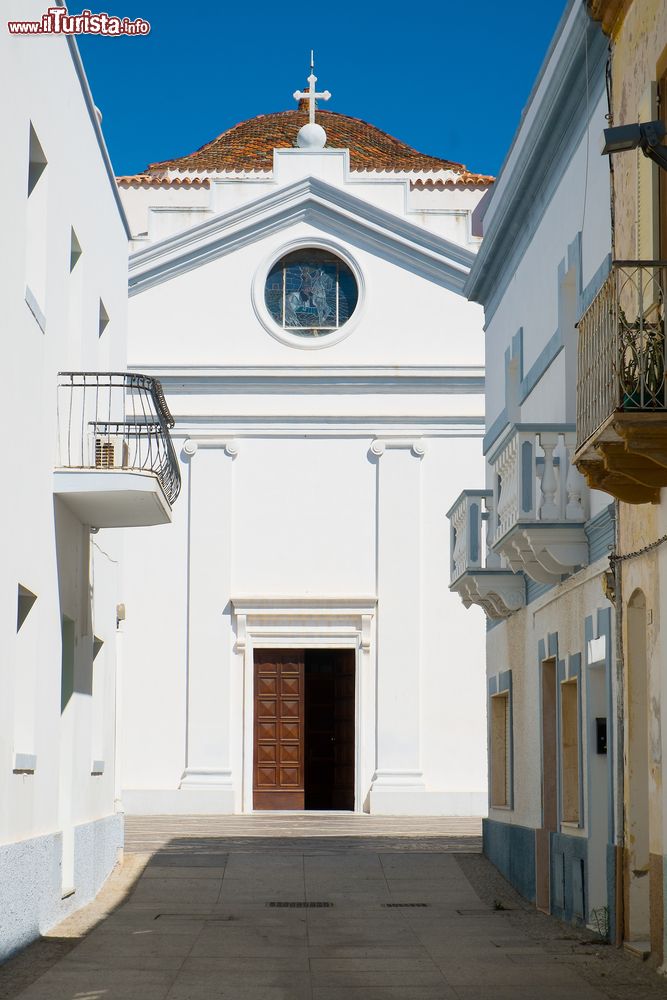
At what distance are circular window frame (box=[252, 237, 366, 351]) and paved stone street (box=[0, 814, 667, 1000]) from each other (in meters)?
9.17

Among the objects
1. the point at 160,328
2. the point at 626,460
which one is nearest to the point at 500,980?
the point at 626,460

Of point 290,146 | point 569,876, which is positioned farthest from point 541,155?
point 290,146

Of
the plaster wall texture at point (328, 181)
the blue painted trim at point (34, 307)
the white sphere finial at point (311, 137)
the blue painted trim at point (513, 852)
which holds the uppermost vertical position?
the white sphere finial at point (311, 137)

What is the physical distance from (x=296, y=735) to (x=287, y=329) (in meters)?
7.01

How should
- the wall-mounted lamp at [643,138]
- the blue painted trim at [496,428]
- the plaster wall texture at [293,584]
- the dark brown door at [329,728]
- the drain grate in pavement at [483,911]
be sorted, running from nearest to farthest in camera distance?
the wall-mounted lamp at [643,138] → the drain grate in pavement at [483,911] → the blue painted trim at [496,428] → the plaster wall texture at [293,584] → the dark brown door at [329,728]

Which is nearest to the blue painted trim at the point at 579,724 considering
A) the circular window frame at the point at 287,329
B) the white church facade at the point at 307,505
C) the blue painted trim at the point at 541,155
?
the blue painted trim at the point at 541,155

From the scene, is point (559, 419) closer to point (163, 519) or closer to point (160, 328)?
point (163, 519)

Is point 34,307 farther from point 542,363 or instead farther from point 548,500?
point 542,363

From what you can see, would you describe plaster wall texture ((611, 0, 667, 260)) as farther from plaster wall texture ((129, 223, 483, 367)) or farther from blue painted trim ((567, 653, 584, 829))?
plaster wall texture ((129, 223, 483, 367))

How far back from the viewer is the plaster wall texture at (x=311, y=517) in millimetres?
24188

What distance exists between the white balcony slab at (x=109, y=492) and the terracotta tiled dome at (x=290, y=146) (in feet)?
64.4

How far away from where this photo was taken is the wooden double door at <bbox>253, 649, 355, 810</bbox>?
2444 centimetres

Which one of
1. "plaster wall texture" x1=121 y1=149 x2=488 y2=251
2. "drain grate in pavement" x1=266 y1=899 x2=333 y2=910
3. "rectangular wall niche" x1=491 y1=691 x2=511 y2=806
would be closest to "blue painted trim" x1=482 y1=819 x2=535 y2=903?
"rectangular wall niche" x1=491 y1=691 x2=511 y2=806

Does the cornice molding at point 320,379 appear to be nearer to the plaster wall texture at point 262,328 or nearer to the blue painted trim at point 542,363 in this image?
the plaster wall texture at point 262,328
